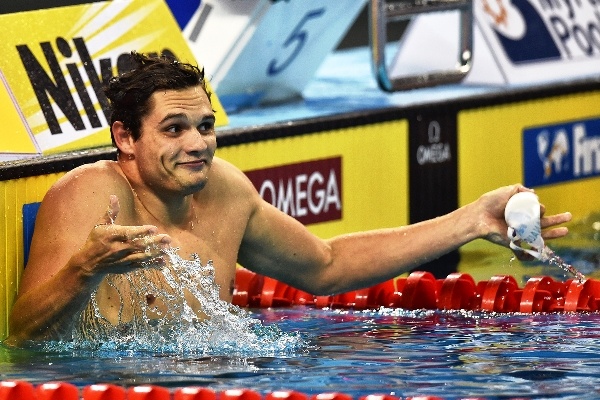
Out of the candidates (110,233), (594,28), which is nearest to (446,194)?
(594,28)

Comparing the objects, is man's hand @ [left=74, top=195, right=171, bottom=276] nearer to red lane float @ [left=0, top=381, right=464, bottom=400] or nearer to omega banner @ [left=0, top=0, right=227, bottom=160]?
red lane float @ [left=0, top=381, right=464, bottom=400]

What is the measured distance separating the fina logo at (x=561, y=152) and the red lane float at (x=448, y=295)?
2.08 m

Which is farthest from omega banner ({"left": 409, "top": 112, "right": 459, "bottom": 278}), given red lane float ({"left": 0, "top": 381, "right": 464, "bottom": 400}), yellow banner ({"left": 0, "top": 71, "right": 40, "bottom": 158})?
red lane float ({"left": 0, "top": 381, "right": 464, "bottom": 400})

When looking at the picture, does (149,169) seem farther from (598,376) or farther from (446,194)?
(446,194)

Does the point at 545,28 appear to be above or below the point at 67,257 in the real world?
above

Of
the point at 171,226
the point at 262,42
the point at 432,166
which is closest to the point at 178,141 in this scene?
the point at 171,226

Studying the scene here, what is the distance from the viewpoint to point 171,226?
3.98 metres

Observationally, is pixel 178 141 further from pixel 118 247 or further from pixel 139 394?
pixel 139 394

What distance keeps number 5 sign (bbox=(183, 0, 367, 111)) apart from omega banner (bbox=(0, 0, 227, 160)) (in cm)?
81

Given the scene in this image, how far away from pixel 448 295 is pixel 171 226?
1122mm

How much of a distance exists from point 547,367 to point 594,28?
13.9 ft

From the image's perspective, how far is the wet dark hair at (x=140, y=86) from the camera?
380 centimetres

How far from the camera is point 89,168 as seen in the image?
3834 millimetres

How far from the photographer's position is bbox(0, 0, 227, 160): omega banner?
14.9 ft
